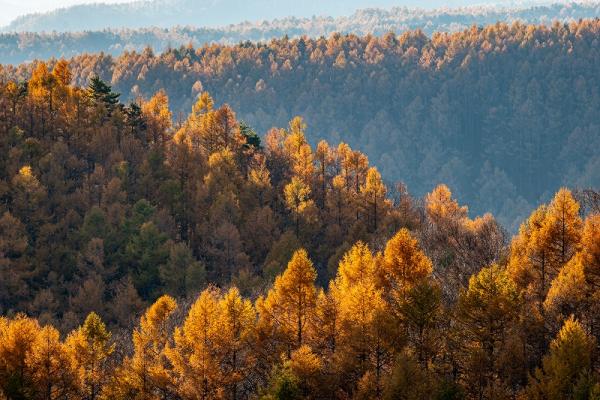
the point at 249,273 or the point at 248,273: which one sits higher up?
the point at 249,273

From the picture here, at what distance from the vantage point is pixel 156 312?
62875 millimetres

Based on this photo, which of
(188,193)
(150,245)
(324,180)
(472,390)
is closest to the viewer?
(472,390)

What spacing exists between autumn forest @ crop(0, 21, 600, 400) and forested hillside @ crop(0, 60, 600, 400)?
0.20 m

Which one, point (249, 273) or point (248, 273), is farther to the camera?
point (249, 273)

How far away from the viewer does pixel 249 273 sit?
100 m

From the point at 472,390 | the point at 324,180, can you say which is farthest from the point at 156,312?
the point at 324,180

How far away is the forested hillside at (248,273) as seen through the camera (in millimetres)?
51469

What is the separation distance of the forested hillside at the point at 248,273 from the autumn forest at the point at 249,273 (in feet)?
0.67

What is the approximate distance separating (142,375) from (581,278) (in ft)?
101

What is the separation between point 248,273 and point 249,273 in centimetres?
144

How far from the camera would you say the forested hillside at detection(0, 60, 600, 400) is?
5147 cm

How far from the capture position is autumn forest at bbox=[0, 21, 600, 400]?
5147 cm

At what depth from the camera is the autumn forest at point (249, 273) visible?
51469 millimetres

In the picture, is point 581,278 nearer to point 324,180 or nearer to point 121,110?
point 324,180
